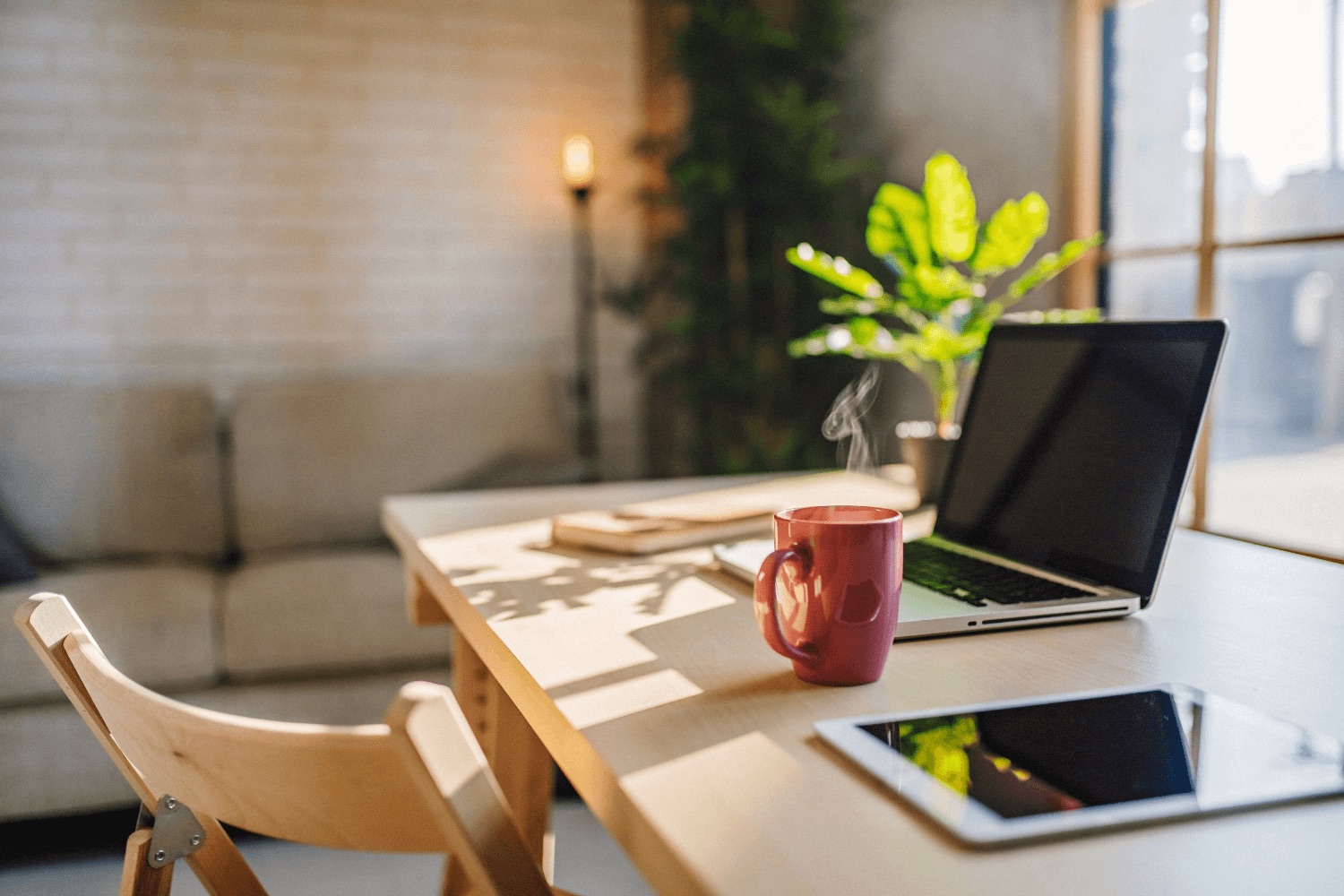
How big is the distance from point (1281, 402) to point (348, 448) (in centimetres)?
207

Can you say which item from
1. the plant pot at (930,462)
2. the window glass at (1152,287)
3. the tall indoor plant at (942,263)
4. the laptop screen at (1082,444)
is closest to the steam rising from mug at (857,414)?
the window glass at (1152,287)

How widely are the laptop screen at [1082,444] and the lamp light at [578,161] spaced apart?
2184 mm

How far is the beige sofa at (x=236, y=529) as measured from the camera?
208 cm

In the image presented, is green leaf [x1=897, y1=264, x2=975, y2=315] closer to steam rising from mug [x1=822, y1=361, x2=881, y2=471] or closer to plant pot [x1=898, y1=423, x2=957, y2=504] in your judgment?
plant pot [x1=898, y1=423, x2=957, y2=504]

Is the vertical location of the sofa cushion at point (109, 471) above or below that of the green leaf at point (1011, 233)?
below

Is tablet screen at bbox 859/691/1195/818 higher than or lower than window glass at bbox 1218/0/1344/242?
lower

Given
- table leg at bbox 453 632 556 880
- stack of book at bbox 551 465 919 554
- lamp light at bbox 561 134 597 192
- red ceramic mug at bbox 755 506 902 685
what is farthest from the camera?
lamp light at bbox 561 134 597 192

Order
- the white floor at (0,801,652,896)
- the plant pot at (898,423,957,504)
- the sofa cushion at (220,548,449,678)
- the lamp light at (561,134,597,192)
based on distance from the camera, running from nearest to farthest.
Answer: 1. the plant pot at (898,423,957,504)
2. the white floor at (0,801,652,896)
3. the sofa cushion at (220,548,449,678)
4. the lamp light at (561,134,597,192)

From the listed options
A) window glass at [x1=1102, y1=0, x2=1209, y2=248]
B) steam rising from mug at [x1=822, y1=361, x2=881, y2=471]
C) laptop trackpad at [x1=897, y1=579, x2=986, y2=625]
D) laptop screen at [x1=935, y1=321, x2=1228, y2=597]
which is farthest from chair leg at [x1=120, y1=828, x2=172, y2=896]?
steam rising from mug at [x1=822, y1=361, x2=881, y2=471]

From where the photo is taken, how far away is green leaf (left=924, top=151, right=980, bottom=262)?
1.47 metres

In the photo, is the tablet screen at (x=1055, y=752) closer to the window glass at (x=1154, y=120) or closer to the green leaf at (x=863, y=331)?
the green leaf at (x=863, y=331)

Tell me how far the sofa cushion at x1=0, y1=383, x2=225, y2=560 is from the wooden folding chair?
6.88 feet

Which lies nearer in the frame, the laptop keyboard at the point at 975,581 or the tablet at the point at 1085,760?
the tablet at the point at 1085,760

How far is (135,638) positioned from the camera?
209 centimetres
